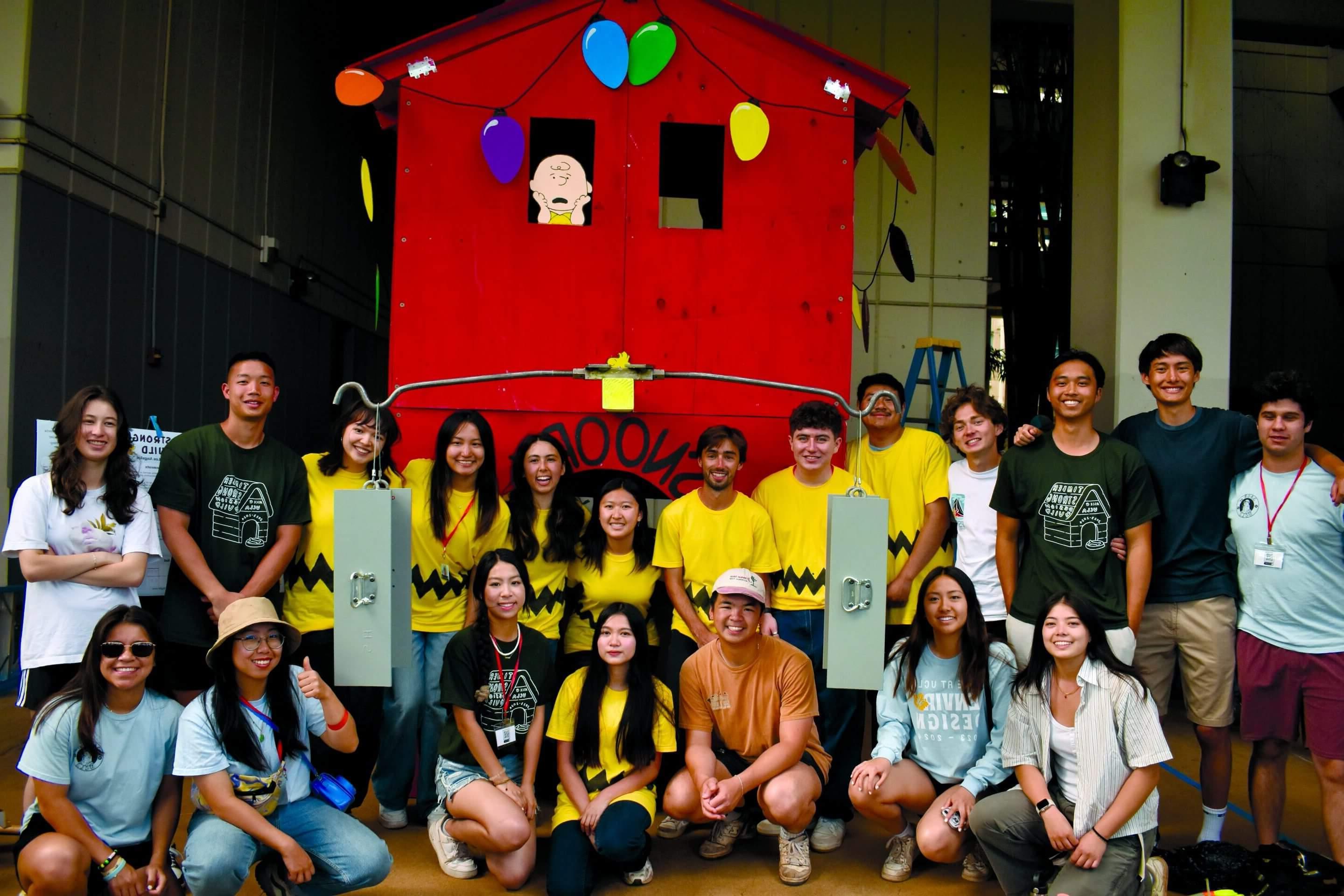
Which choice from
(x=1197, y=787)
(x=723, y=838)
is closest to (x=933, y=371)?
(x=1197, y=787)

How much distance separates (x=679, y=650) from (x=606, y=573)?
49cm

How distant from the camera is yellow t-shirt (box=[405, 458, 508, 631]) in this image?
172 inches

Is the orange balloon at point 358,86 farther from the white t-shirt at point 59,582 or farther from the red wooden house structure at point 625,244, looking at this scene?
the white t-shirt at point 59,582

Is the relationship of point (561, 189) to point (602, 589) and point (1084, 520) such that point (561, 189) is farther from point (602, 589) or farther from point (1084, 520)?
point (1084, 520)

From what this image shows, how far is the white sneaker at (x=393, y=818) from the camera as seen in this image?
171 inches

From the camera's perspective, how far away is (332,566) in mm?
4281

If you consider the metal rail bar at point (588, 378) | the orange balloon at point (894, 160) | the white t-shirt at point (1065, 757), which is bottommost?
the white t-shirt at point (1065, 757)

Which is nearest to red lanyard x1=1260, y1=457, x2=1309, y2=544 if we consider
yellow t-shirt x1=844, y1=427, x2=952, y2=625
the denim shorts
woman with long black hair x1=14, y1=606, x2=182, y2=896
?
yellow t-shirt x1=844, y1=427, x2=952, y2=625

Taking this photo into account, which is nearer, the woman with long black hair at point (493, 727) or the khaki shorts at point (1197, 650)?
the woman with long black hair at point (493, 727)

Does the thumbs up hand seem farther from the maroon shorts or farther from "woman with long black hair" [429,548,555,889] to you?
the maroon shorts

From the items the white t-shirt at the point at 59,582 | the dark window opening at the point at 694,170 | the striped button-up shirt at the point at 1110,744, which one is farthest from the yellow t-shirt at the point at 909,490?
the white t-shirt at the point at 59,582

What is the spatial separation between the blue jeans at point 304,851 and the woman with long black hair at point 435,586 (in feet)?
2.69

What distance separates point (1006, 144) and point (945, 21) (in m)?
3.25

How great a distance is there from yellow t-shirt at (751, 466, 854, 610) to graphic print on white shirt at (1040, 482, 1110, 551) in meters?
0.90
